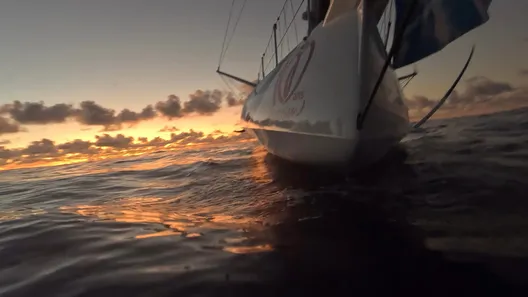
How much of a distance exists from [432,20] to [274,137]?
4.91 m

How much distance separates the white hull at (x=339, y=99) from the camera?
569cm

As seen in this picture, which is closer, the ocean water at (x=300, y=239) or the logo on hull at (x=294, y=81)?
Answer: the ocean water at (x=300, y=239)

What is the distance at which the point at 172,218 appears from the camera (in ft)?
20.6

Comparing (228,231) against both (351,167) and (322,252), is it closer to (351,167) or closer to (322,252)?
(322,252)

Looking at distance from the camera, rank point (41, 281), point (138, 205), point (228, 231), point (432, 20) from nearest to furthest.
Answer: point (41, 281), point (228, 231), point (432, 20), point (138, 205)

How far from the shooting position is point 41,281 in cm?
375

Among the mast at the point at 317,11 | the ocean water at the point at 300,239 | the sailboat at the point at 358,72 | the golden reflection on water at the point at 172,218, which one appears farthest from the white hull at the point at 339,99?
the mast at the point at 317,11

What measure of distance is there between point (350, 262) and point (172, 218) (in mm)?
3540

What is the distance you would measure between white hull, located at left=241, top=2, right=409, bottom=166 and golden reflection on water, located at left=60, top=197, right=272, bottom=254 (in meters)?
2.00

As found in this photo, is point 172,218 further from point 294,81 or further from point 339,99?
point 294,81

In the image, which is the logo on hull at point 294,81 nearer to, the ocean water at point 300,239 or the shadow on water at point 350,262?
the ocean water at point 300,239

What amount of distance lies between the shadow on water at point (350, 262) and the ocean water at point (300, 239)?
0.05 feet

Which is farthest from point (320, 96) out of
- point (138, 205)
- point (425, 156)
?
point (425, 156)

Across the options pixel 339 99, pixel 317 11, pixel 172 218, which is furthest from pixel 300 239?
pixel 317 11
